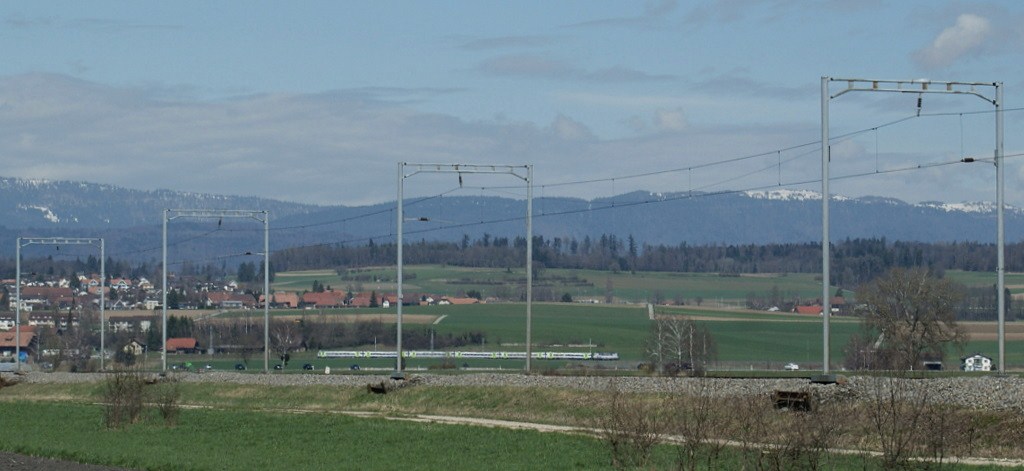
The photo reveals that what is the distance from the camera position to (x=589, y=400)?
153ft

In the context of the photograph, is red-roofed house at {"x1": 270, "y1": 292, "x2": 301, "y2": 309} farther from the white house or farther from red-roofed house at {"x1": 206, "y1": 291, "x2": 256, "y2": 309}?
the white house

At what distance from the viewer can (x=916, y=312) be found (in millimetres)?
77500

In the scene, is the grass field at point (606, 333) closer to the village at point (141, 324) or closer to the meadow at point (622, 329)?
the meadow at point (622, 329)

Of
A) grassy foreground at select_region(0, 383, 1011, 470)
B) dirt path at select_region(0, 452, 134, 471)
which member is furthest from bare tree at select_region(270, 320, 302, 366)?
dirt path at select_region(0, 452, 134, 471)

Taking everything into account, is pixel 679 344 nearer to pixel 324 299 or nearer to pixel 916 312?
pixel 916 312

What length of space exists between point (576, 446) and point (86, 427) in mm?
18910

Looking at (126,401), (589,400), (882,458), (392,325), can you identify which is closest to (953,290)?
(589,400)

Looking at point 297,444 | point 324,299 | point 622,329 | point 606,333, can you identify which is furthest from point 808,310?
point 297,444

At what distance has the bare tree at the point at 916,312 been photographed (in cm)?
7550

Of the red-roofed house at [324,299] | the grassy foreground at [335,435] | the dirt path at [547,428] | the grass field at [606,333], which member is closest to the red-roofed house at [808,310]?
the grass field at [606,333]

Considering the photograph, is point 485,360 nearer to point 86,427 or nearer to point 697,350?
point 697,350

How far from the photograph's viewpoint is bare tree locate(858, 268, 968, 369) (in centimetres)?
7550

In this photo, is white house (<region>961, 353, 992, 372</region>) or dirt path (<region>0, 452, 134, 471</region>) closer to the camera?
dirt path (<region>0, 452, 134, 471</region>)

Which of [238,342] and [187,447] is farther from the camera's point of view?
[238,342]
